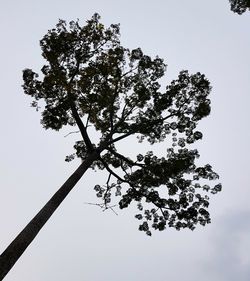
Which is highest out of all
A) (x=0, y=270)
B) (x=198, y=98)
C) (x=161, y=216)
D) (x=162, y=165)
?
(x=198, y=98)

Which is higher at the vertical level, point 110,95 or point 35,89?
point 110,95

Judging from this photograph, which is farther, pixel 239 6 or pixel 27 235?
pixel 239 6

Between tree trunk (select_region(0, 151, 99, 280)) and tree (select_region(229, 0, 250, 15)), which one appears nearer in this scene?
tree trunk (select_region(0, 151, 99, 280))

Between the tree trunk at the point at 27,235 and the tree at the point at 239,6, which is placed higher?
the tree at the point at 239,6

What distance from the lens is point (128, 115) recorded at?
1527 centimetres

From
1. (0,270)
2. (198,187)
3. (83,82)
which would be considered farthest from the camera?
(198,187)

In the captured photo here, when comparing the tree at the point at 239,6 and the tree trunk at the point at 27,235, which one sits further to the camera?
the tree at the point at 239,6

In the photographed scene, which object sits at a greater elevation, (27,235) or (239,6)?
(239,6)

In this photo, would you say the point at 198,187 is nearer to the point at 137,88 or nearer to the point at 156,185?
the point at 156,185

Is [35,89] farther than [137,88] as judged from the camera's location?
No

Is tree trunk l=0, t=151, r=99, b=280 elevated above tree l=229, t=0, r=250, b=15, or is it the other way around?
tree l=229, t=0, r=250, b=15

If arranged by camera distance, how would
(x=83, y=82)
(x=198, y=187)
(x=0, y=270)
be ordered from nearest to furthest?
(x=0, y=270)
(x=83, y=82)
(x=198, y=187)

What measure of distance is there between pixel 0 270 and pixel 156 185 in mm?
7689

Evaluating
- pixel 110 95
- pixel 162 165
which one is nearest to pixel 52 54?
pixel 110 95
